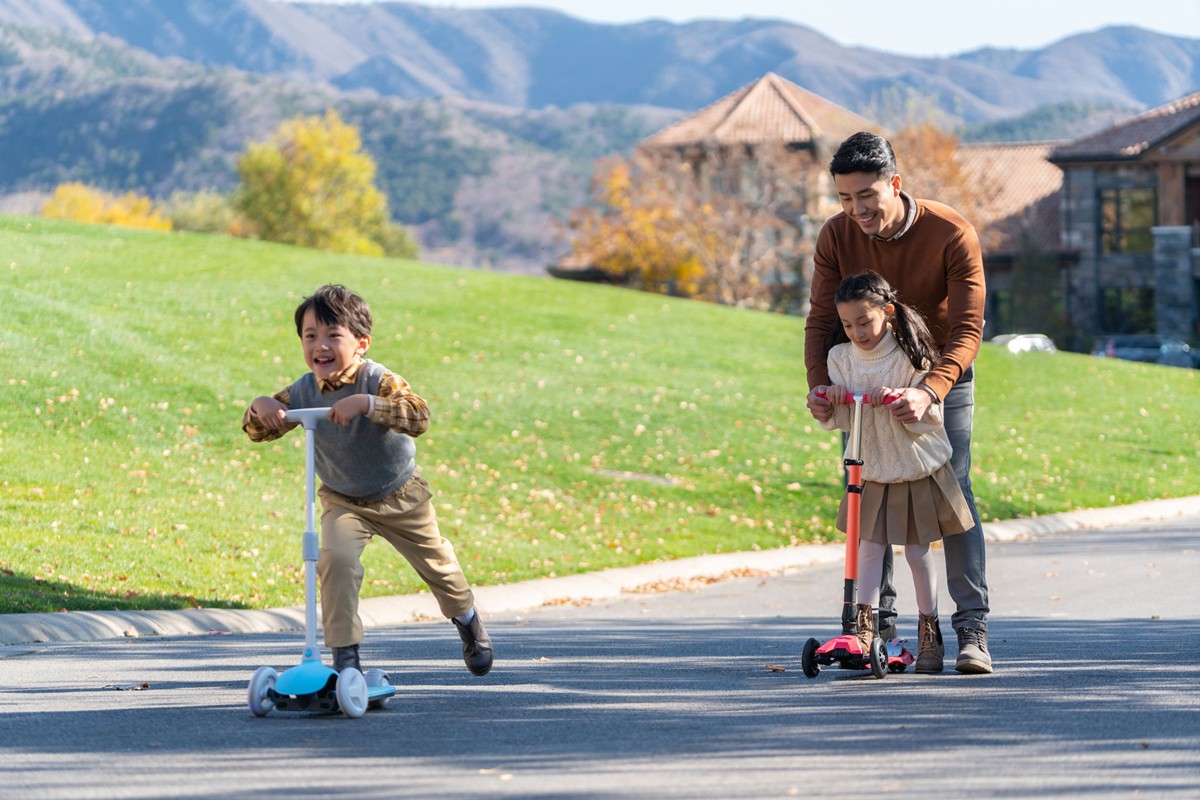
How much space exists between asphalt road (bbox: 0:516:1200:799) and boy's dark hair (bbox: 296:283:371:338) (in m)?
1.48

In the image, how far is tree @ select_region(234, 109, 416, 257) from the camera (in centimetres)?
8156

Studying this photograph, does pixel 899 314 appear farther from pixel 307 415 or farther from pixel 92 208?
pixel 92 208

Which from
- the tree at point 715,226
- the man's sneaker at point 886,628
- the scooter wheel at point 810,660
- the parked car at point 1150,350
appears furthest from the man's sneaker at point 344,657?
the tree at point 715,226

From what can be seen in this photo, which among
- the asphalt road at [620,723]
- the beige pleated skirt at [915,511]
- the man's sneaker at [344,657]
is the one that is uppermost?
the beige pleated skirt at [915,511]

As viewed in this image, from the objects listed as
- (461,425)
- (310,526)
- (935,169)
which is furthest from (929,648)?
(935,169)

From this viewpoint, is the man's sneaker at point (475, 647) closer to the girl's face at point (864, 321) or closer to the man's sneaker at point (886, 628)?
the man's sneaker at point (886, 628)

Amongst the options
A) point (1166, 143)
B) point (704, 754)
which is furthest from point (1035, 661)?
point (1166, 143)

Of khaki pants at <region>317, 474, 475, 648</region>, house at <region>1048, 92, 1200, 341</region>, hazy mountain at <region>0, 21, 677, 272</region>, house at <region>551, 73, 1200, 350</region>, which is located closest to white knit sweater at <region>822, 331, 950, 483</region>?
khaki pants at <region>317, 474, 475, 648</region>

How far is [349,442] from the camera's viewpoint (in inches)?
253

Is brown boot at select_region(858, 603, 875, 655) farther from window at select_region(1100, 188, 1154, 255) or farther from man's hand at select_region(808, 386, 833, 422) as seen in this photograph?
window at select_region(1100, 188, 1154, 255)

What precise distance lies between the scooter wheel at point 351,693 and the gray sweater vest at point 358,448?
2.42ft

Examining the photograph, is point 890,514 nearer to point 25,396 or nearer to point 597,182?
point 25,396

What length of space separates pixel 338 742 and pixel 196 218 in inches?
4063

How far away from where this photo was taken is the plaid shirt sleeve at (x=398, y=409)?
6.15m
